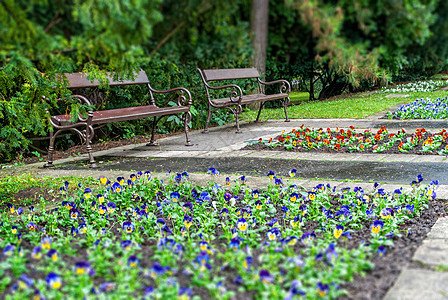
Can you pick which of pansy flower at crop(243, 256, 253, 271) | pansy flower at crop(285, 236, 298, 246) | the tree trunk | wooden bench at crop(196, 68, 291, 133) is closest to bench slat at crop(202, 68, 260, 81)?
wooden bench at crop(196, 68, 291, 133)

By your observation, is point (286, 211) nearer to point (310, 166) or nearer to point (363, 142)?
point (310, 166)

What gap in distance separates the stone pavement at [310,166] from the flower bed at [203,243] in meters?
0.21

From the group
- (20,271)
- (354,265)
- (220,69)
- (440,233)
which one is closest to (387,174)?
(440,233)

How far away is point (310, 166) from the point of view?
4.66 meters

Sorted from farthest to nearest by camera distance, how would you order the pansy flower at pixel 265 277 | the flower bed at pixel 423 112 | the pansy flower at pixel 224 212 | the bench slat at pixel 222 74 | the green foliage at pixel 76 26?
the flower bed at pixel 423 112 → the bench slat at pixel 222 74 → the pansy flower at pixel 224 212 → the pansy flower at pixel 265 277 → the green foliage at pixel 76 26

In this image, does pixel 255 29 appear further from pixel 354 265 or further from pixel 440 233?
pixel 440 233

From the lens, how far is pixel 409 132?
6.38 meters

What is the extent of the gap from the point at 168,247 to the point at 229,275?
0.35 metres

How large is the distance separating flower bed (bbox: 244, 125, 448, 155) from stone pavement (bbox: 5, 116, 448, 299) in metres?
0.24

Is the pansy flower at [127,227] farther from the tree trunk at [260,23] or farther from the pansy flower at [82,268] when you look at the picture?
the tree trunk at [260,23]

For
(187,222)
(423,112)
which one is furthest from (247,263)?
(423,112)

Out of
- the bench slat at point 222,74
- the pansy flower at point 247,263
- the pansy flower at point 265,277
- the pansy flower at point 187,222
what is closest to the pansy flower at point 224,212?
the pansy flower at point 187,222

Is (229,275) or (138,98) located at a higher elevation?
(138,98)

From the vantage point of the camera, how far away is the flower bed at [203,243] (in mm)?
1865
